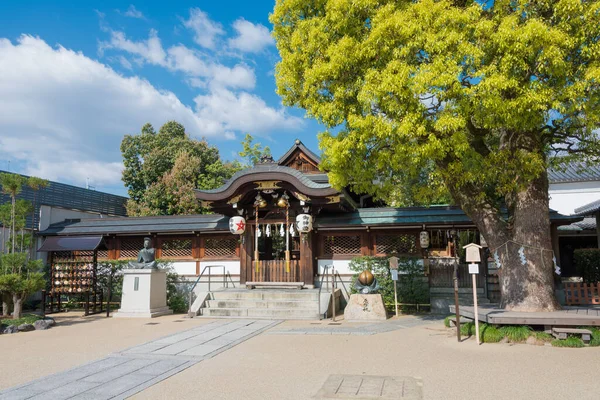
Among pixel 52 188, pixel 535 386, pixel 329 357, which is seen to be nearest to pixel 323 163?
pixel 329 357

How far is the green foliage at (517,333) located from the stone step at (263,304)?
5.27 meters

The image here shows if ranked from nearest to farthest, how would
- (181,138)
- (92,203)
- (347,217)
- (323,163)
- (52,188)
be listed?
1. (323,163)
2. (347,217)
3. (52,188)
4. (92,203)
5. (181,138)

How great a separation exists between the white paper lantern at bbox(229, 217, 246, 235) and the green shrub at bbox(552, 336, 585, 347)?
9.14 meters

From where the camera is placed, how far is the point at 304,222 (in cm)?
1357

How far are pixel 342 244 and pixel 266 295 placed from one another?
3.21 m

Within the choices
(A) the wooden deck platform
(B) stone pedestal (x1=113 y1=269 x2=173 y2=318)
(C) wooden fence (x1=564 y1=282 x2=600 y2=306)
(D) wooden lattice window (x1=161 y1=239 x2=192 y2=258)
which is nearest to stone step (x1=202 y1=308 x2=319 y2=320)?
(B) stone pedestal (x1=113 y1=269 x2=173 y2=318)

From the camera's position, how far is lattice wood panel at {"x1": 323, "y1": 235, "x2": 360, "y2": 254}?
14570mm

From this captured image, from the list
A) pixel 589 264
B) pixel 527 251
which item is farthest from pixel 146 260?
pixel 589 264

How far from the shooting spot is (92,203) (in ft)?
64.5

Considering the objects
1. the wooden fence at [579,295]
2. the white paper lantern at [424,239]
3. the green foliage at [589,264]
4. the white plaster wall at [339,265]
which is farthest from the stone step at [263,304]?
the green foliage at [589,264]

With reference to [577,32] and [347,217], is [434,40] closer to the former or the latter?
[577,32]

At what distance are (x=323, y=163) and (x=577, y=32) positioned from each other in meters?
5.78

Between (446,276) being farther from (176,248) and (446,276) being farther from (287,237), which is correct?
(176,248)

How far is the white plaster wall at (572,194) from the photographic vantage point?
23.7 metres
